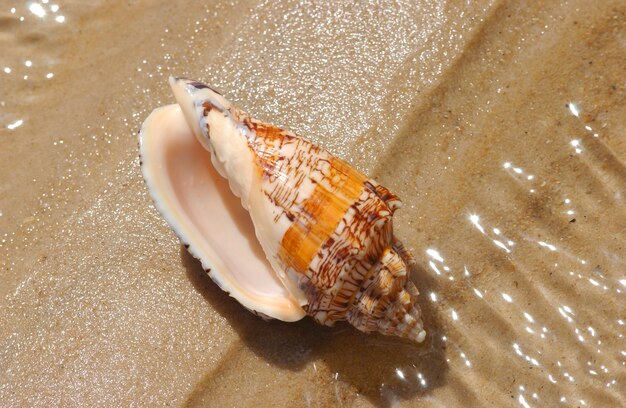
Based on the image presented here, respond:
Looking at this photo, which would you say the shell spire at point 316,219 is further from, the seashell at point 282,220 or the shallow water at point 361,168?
the shallow water at point 361,168

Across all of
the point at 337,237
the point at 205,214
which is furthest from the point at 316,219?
the point at 205,214

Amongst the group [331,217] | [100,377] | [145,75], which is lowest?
[100,377]

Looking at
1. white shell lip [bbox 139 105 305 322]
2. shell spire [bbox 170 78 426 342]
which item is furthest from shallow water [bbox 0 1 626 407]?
shell spire [bbox 170 78 426 342]

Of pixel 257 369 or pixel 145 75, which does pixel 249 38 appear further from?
pixel 257 369

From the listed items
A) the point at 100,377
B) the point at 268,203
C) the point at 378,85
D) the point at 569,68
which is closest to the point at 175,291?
the point at 100,377

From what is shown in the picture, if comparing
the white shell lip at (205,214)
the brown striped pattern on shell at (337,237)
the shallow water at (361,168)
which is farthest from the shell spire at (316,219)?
the shallow water at (361,168)

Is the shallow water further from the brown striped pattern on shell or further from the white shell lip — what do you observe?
the brown striped pattern on shell
